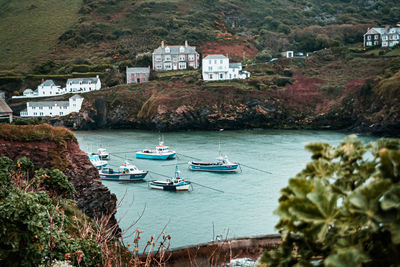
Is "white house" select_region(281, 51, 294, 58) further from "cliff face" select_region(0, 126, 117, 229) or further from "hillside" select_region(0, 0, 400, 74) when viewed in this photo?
"cliff face" select_region(0, 126, 117, 229)

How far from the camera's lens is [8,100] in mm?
82375

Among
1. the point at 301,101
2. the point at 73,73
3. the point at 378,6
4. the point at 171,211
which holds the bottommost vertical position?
the point at 171,211

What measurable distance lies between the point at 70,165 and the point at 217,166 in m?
21.5

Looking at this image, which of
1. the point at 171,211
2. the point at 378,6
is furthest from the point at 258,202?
the point at 378,6

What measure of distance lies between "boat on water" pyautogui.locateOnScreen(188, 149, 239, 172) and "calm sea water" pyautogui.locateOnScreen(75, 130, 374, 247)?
2.45ft

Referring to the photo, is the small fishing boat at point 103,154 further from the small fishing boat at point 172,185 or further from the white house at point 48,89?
the white house at point 48,89

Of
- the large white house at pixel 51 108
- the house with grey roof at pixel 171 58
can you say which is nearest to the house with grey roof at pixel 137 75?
the house with grey roof at pixel 171 58

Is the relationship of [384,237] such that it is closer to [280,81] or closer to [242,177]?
[242,177]

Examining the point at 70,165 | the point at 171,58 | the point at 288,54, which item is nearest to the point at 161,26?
the point at 171,58

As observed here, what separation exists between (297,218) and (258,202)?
26.5m

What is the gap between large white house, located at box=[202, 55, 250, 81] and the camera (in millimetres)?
78312

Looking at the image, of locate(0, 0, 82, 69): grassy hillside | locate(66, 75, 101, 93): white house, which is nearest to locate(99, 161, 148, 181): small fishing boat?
locate(66, 75, 101, 93): white house

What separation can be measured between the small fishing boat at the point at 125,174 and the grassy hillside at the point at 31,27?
71.2 metres

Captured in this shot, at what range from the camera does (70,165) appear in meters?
19.6
